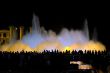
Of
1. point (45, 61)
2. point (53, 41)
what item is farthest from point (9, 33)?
point (45, 61)

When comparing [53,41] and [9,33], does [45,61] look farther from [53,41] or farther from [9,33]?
[9,33]

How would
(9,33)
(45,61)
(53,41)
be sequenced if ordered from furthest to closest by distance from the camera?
(9,33) < (53,41) < (45,61)

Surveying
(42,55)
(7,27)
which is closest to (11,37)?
(7,27)

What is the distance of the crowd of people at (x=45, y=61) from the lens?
37406 mm

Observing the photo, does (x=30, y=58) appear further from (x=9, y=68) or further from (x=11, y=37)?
(x=11, y=37)

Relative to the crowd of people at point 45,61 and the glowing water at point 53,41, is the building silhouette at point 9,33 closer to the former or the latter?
the glowing water at point 53,41

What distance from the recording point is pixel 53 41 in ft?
194

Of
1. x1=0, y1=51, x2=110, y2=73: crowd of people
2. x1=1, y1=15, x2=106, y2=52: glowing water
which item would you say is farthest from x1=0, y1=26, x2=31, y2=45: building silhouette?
x1=0, y1=51, x2=110, y2=73: crowd of people

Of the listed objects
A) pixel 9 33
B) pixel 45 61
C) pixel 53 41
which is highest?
pixel 9 33

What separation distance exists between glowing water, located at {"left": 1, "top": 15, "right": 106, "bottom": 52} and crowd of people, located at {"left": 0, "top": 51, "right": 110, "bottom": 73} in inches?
495

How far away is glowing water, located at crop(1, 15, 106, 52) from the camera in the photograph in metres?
56.2

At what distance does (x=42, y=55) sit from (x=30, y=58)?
6.57 feet

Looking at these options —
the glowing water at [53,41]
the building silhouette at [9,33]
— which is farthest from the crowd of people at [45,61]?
the building silhouette at [9,33]

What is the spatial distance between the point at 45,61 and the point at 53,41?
18908 millimetres
